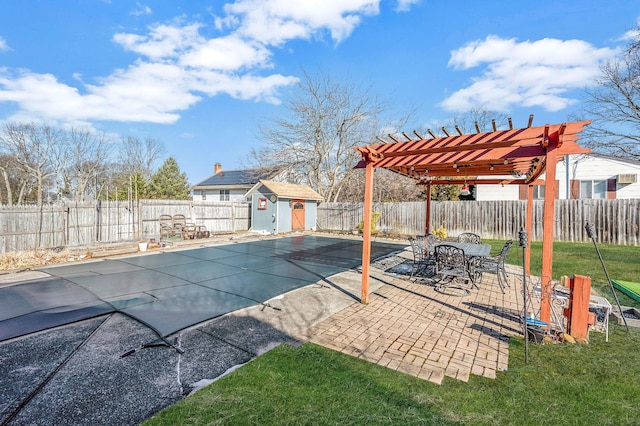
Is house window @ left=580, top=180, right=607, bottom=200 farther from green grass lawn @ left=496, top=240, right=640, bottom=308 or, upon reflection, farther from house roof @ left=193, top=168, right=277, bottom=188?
house roof @ left=193, top=168, right=277, bottom=188

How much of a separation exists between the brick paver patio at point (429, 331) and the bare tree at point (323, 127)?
16.4 meters

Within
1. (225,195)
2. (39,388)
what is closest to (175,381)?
(39,388)

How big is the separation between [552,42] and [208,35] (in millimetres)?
13109

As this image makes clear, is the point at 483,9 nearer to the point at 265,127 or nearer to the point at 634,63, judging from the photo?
the point at 634,63

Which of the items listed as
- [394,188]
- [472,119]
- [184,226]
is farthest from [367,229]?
[472,119]

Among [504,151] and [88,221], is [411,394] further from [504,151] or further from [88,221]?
[88,221]

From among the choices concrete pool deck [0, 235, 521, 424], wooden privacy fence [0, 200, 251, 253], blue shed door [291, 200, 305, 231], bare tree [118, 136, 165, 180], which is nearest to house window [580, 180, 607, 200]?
concrete pool deck [0, 235, 521, 424]

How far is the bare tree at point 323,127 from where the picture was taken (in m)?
20.4

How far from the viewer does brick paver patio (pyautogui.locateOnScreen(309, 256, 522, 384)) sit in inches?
121

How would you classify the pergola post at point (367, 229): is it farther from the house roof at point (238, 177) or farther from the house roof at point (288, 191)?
the house roof at point (238, 177)

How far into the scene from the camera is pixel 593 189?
1439 centimetres

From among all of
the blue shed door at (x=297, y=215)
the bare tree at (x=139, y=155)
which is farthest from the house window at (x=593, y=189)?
the bare tree at (x=139, y=155)

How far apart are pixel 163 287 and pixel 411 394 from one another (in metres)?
5.09

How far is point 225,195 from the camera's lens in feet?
80.1
